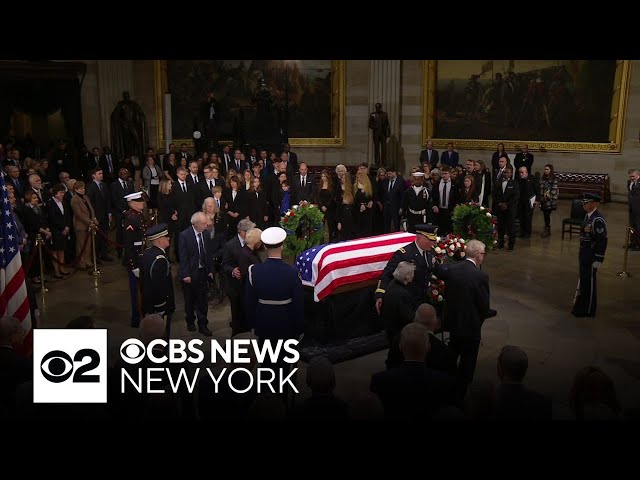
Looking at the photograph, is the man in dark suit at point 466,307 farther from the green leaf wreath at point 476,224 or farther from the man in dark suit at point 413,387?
the green leaf wreath at point 476,224

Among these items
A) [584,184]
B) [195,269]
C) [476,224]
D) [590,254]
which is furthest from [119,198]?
[584,184]

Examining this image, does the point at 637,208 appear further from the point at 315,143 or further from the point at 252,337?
the point at 315,143

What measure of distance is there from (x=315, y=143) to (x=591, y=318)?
13.8 metres

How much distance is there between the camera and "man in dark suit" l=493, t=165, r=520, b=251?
12.8 m

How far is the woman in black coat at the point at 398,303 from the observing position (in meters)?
6.25

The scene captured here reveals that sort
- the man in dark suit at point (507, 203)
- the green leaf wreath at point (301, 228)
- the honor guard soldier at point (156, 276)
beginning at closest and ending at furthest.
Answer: the honor guard soldier at point (156, 276) < the green leaf wreath at point (301, 228) < the man in dark suit at point (507, 203)

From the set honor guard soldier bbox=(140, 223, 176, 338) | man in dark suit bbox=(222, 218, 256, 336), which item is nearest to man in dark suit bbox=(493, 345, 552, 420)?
man in dark suit bbox=(222, 218, 256, 336)

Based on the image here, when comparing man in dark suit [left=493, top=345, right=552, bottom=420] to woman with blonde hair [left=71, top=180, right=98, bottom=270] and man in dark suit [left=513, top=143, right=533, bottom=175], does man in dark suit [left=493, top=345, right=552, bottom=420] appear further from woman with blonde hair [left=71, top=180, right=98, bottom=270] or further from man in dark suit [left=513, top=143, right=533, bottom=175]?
man in dark suit [left=513, top=143, right=533, bottom=175]

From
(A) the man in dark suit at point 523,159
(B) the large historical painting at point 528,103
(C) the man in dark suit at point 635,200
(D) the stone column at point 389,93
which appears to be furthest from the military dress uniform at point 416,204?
(B) the large historical painting at point 528,103

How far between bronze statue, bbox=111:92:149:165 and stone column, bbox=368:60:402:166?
22.9ft

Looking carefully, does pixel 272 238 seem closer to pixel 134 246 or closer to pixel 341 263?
pixel 341 263

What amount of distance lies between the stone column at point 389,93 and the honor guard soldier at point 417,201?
882cm

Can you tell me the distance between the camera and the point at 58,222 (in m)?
10.7

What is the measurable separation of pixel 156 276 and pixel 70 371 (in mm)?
2089
